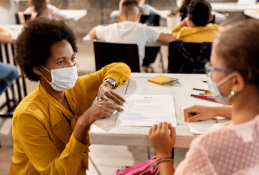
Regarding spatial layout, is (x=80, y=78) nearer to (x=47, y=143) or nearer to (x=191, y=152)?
(x=47, y=143)

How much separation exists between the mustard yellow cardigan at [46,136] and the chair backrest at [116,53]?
75cm

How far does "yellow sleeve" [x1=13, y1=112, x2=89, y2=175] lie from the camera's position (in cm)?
97

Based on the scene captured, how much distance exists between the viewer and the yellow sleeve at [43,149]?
97 centimetres

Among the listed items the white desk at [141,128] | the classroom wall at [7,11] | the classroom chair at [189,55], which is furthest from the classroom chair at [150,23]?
the classroom wall at [7,11]

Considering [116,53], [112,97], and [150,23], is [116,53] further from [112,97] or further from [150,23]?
[150,23]

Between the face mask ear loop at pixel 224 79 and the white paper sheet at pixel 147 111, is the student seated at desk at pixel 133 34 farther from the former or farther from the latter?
the face mask ear loop at pixel 224 79

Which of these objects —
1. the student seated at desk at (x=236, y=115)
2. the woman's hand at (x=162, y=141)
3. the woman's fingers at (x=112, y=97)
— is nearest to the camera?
the student seated at desk at (x=236, y=115)

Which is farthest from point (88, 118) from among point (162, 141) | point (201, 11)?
point (201, 11)

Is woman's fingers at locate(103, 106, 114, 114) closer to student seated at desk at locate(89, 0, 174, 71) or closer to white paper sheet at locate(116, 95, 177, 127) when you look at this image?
white paper sheet at locate(116, 95, 177, 127)

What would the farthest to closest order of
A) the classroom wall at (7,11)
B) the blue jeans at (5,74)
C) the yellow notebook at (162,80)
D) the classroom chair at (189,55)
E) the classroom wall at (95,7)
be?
the classroom wall at (95,7), the classroom wall at (7,11), the blue jeans at (5,74), the classroom chair at (189,55), the yellow notebook at (162,80)

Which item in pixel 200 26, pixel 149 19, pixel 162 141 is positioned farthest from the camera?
pixel 149 19

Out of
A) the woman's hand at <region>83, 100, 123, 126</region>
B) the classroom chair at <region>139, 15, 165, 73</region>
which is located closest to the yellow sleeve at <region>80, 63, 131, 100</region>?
the woman's hand at <region>83, 100, 123, 126</region>

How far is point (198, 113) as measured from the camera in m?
1.00

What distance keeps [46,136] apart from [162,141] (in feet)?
1.56
